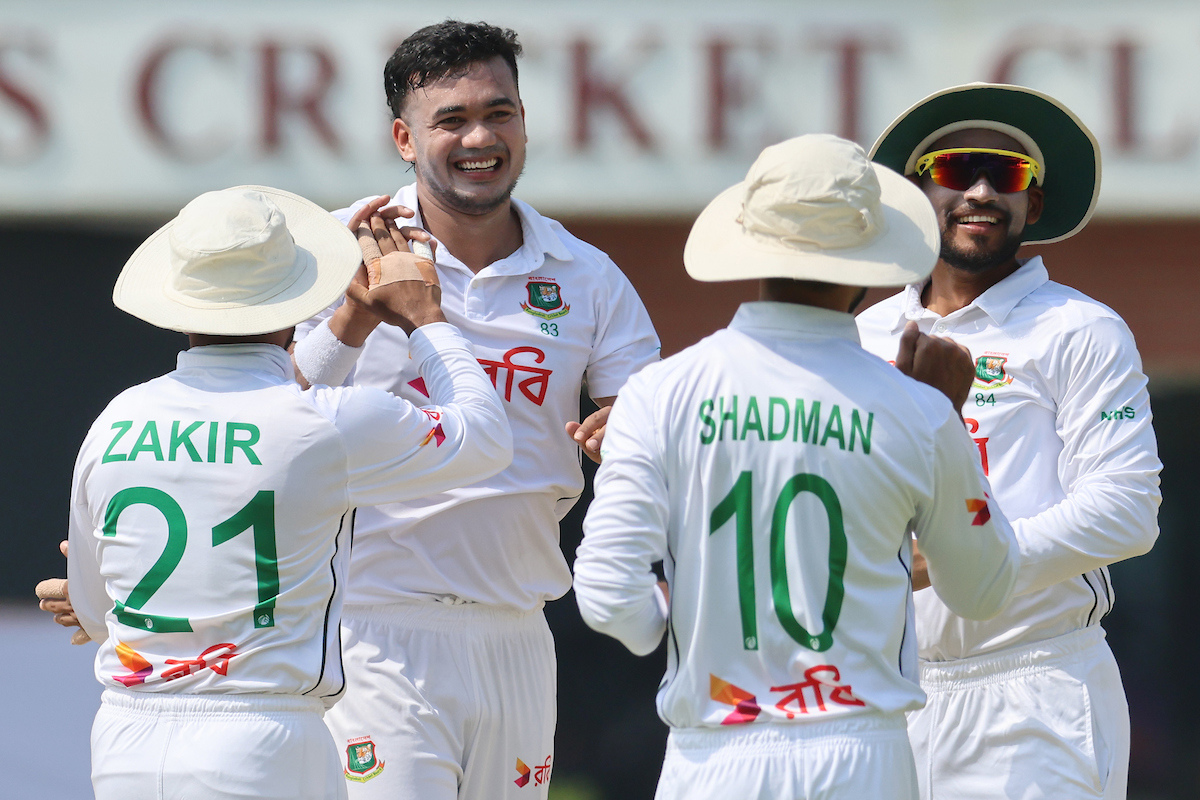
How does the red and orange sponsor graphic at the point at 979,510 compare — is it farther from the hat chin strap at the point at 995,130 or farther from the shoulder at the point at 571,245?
the shoulder at the point at 571,245

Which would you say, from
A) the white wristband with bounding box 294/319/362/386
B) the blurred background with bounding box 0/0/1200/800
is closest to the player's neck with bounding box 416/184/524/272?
the white wristband with bounding box 294/319/362/386

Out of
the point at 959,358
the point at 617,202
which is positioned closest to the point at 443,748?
the point at 959,358

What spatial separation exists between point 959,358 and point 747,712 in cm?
79

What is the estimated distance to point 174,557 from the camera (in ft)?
9.40

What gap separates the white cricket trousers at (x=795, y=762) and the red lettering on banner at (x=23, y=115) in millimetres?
5618

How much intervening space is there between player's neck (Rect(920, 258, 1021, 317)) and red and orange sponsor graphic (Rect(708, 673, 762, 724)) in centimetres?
138

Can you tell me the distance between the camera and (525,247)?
384cm

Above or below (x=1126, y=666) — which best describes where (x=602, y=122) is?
above

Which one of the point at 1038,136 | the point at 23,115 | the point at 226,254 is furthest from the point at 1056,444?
the point at 23,115

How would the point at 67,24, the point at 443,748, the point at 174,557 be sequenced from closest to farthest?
1. the point at 174,557
2. the point at 443,748
3. the point at 67,24

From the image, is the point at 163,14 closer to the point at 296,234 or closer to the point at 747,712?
the point at 296,234

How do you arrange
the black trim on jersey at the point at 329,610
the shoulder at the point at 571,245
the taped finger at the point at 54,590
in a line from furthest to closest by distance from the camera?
the shoulder at the point at 571,245
the taped finger at the point at 54,590
the black trim on jersey at the point at 329,610

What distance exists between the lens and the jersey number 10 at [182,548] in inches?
113

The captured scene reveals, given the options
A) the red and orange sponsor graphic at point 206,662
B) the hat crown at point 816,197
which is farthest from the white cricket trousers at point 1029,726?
the red and orange sponsor graphic at point 206,662
